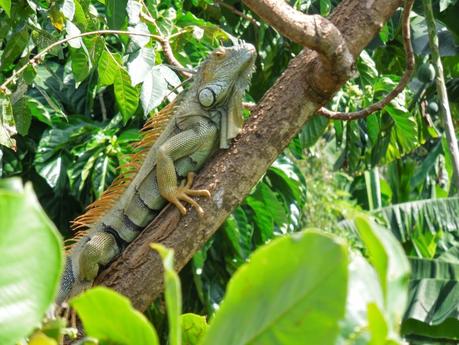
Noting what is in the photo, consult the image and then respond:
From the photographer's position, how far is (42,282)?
765 mm

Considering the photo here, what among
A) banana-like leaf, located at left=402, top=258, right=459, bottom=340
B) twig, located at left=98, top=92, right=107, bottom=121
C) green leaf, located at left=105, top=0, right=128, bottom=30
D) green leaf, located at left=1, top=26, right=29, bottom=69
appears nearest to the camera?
green leaf, located at left=105, top=0, right=128, bottom=30

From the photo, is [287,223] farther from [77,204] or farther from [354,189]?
[354,189]

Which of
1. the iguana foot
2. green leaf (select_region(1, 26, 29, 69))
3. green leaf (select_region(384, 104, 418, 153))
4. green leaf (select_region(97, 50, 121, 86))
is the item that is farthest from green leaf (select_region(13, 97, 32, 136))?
green leaf (select_region(384, 104, 418, 153))

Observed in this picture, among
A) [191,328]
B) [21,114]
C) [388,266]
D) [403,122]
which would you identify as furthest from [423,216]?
[388,266]

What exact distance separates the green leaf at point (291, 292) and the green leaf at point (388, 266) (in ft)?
0.14

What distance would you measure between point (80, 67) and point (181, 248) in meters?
0.83

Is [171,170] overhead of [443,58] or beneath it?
beneath

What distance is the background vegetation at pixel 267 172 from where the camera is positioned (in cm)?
77

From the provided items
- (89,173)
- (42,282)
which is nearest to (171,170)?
(89,173)

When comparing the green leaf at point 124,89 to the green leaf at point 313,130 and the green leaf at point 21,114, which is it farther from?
the green leaf at point 313,130

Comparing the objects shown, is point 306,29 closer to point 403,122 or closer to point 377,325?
point 377,325

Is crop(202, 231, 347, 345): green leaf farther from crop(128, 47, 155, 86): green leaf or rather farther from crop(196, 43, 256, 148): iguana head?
crop(196, 43, 256, 148): iguana head

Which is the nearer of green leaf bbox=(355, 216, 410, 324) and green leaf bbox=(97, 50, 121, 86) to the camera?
green leaf bbox=(355, 216, 410, 324)

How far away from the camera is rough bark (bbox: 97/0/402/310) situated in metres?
2.36
